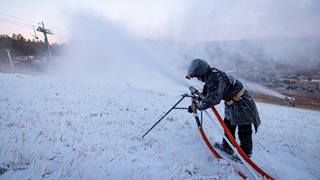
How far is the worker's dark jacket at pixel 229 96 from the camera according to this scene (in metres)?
4.33

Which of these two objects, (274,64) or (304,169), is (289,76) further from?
(304,169)

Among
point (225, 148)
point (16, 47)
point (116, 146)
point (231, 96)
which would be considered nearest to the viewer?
point (231, 96)

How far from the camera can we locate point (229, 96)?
4652 millimetres

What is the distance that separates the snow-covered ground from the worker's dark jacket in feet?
4.48

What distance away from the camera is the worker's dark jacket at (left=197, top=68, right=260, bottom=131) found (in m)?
4.33

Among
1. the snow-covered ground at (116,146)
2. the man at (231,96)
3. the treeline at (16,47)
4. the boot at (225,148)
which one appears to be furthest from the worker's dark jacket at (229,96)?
the treeline at (16,47)

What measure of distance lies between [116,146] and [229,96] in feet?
11.7

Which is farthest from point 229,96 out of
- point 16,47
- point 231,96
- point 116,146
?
point 16,47

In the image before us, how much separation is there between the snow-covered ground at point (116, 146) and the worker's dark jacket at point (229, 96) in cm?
136

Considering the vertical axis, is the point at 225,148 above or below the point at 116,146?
below

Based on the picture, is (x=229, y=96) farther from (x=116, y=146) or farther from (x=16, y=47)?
(x=16, y=47)

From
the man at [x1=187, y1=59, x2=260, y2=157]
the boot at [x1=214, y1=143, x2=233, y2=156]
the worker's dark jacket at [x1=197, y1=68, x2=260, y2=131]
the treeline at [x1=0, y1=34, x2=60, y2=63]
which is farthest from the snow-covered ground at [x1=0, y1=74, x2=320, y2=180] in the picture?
the treeline at [x1=0, y1=34, x2=60, y2=63]

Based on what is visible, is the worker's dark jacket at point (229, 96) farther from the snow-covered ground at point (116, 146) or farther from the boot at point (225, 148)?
the snow-covered ground at point (116, 146)

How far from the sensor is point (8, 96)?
8.83 metres
